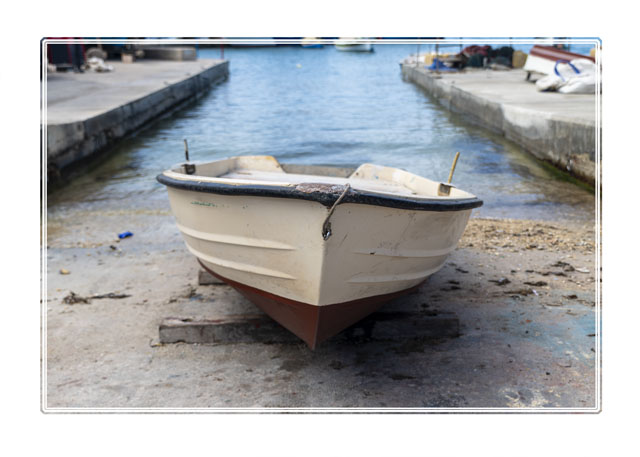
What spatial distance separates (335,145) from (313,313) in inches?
419

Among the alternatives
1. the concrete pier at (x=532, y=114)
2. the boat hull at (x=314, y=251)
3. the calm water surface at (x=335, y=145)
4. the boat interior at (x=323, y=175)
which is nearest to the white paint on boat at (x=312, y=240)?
the boat hull at (x=314, y=251)

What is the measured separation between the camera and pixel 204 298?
14.0 ft

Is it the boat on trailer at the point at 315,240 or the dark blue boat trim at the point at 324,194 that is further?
the boat on trailer at the point at 315,240

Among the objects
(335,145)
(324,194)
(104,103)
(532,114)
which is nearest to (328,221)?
(324,194)

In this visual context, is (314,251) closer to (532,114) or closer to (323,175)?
(323,175)

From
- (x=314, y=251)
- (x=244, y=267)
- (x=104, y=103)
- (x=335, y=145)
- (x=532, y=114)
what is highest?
(x=104, y=103)

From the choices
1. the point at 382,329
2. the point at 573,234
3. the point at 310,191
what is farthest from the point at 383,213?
the point at 573,234

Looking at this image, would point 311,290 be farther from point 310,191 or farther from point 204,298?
point 204,298

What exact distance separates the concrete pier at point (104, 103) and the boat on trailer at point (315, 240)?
6345mm

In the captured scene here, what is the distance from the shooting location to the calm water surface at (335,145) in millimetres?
8219

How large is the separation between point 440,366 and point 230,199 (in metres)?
1.57

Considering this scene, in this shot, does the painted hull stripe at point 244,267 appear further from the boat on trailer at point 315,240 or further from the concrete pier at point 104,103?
the concrete pier at point 104,103

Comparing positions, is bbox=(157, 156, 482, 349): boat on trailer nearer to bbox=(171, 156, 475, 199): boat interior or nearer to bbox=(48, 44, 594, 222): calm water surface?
bbox=(171, 156, 475, 199): boat interior

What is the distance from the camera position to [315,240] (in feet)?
9.34
